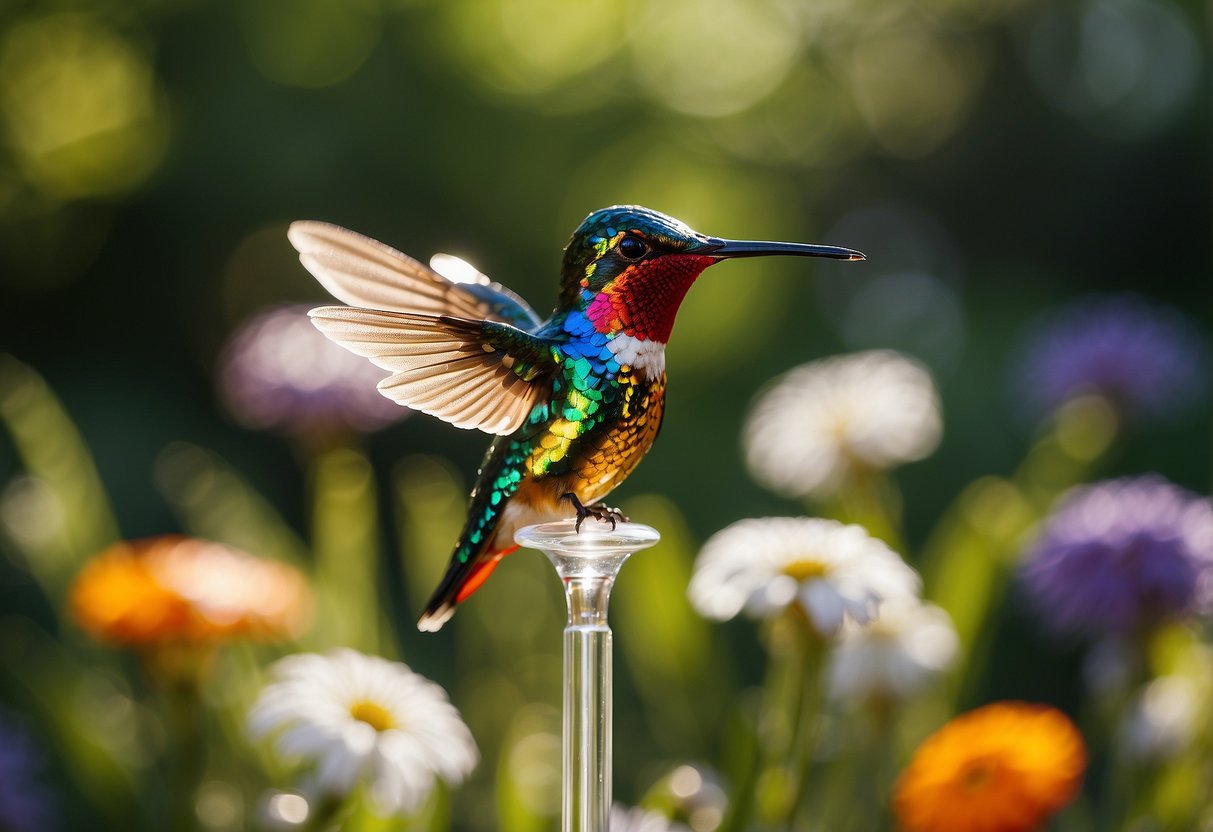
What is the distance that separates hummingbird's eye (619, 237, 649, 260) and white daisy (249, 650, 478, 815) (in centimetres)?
30

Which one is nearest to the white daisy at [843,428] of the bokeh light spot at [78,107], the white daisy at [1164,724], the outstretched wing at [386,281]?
the white daisy at [1164,724]

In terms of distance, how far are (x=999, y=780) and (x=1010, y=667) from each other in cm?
170

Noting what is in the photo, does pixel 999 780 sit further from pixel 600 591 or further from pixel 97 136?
pixel 97 136

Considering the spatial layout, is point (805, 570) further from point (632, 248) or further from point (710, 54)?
point (710, 54)

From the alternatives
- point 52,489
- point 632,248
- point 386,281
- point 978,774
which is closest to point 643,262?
point 632,248

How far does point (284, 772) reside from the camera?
93cm

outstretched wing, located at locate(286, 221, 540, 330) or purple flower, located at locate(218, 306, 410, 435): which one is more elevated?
purple flower, located at locate(218, 306, 410, 435)

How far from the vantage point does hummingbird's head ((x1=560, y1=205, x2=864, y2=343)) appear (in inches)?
18.5

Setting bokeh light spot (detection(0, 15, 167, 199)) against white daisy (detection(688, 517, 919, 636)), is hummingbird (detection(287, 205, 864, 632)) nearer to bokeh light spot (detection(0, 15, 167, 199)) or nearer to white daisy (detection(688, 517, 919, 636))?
white daisy (detection(688, 517, 919, 636))

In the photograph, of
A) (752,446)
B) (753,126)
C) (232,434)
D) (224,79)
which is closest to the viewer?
(752,446)

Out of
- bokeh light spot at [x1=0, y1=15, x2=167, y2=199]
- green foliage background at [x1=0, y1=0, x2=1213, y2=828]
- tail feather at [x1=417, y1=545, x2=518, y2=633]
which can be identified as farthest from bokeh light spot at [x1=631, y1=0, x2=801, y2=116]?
tail feather at [x1=417, y1=545, x2=518, y2=633]

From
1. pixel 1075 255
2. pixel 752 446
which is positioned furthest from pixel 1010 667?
pixel 752 446

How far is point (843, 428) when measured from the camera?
3.37 ft

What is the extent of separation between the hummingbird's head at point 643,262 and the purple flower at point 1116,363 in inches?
33.6
